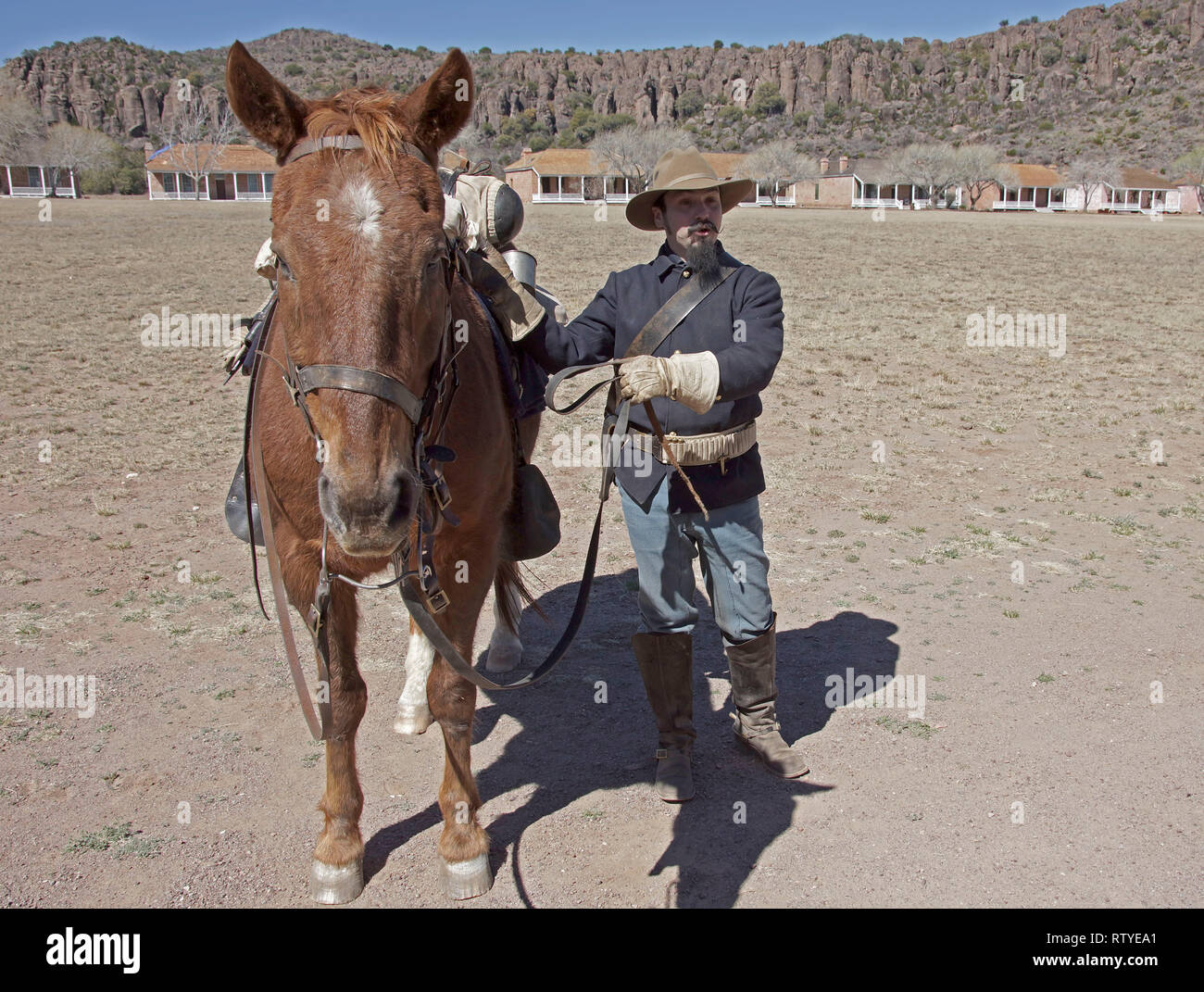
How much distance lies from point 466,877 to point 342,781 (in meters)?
0.58

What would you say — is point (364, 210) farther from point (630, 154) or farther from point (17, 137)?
point (630, 154)

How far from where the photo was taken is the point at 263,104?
2.44 m

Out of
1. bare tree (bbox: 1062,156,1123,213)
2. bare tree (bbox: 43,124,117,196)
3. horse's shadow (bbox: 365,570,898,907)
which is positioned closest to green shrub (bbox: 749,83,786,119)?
bare tree (bbox: 1062,156,1123,213)

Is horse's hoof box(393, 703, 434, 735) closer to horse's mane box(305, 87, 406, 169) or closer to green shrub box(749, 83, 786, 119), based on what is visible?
horse's mane box(305, 87, 406, 169)

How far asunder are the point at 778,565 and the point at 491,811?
301 centimetres

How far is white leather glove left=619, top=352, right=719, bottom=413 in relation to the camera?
10.3ft

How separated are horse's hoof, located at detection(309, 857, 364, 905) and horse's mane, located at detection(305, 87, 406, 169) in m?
2.36

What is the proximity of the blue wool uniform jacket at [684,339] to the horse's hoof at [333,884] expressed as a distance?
175cm

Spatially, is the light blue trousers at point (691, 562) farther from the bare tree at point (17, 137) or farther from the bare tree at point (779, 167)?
the bare tree at point (779, 167)

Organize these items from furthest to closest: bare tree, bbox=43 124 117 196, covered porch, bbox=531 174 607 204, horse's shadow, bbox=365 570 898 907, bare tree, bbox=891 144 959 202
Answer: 1. covered porch, bbox=531 174 607 204
2. bare tree, bbox=891 144 959 202
3. bare tree, bbox=43 124 117 196
4. horse's shadow, bbox=365 570 898 907

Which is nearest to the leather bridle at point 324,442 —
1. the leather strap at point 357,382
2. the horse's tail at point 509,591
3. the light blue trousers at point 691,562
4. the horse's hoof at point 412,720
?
the leather strap at point 357,382

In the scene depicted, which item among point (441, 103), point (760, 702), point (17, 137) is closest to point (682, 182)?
point (441, 103)

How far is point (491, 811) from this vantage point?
3.81 m

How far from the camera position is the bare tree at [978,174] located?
288 ft
